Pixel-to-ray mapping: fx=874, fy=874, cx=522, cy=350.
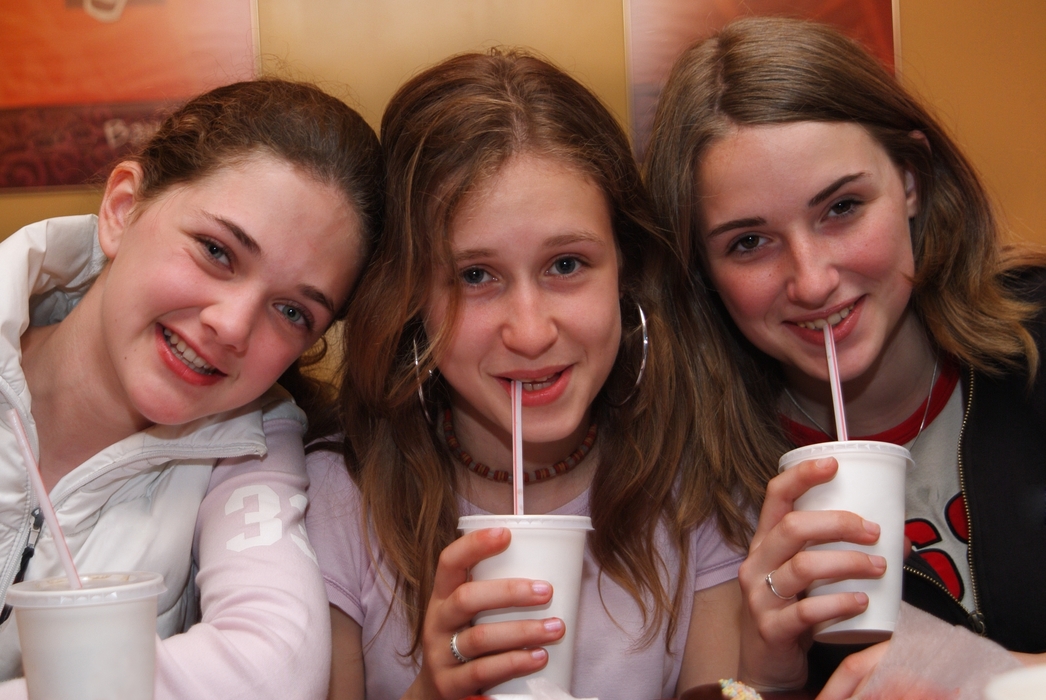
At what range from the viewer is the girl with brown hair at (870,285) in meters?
1.26

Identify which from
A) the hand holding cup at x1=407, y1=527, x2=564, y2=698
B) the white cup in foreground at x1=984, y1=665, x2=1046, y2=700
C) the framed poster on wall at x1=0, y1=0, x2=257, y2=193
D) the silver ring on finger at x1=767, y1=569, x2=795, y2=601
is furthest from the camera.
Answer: the framed poster on wall at x1=0, y1=0, x2=257, y2=193

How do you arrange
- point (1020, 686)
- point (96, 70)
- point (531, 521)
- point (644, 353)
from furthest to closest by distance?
point (96, 70), point (644, 353), point (531, 521), point (1020, 686)

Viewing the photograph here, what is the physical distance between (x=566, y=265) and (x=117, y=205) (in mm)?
678

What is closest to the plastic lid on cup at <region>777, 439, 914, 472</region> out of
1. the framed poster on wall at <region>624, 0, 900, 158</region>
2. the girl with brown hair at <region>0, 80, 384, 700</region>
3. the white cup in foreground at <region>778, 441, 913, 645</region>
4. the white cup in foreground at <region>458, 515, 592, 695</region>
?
the white cup in foreground at <region>778, 441, 913, 645</region>

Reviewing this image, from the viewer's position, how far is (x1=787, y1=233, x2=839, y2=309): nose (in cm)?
122

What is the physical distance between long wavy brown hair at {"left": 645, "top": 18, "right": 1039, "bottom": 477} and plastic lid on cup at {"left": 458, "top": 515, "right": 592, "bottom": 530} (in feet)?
1.51

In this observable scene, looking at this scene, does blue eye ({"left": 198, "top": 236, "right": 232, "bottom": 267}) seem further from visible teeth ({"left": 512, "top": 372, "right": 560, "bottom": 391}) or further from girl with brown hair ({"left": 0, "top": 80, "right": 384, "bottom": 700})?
visible teeth ({"left": 512, "top": 372, "right": 560, "bottom": 391})

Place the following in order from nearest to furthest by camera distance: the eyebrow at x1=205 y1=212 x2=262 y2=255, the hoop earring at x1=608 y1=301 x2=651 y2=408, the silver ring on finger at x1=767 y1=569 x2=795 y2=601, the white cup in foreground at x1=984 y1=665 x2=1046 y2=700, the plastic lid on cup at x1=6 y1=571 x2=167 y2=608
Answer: the white cup in foreground at x1=984 y1=665 x2=1046 y2=700
the plastic lid on cup at x1=6 y1=571 x2=167 y2=608
the silver ring on finger at x1=767 y1=569 x2=795 y2=601
the eyebrow at x1=205 y1=212 x2=262 y2=255
the hoop earring at x1=608 y1=301 x2=651 y2=408

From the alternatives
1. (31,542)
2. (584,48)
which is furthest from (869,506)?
(584,48)

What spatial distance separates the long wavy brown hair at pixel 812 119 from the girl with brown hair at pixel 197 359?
498 millimetres

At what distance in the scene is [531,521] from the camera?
0.94 m

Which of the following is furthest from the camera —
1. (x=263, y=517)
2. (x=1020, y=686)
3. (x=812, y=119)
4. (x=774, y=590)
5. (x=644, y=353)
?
(x=644, y=353)

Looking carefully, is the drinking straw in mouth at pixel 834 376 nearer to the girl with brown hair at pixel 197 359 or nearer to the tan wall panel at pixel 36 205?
the girl with brown hair at pixel 197 359

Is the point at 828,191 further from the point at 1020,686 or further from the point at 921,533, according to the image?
the point at 1020,686
